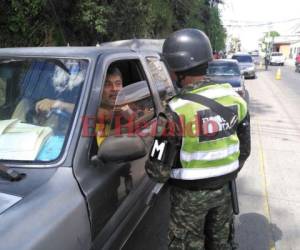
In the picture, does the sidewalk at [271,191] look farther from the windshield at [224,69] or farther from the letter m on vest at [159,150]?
the windshield at [224,69]

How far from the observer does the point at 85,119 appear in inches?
92.3

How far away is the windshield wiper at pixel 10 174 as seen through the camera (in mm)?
1989

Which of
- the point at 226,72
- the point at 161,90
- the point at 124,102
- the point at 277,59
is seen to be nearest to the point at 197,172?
the point at 124,102

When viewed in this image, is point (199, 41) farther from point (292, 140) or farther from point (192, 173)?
point (292, 140)

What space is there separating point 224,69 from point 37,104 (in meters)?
11.4

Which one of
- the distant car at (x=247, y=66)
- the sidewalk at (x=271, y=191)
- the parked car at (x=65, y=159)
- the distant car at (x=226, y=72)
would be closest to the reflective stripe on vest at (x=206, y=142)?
the parked car at (x=65, y=159)

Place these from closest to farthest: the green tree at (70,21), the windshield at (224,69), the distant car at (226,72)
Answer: the green tree at (70,21) → the distant car at (226,72) → the windshield at (224,69)

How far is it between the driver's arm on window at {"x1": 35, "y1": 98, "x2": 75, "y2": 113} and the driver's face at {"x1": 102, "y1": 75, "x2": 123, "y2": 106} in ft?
1.14

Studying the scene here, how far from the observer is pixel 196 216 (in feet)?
7.90

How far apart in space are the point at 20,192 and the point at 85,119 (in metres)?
0.64

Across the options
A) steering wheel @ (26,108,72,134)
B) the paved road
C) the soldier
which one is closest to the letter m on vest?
the soldier

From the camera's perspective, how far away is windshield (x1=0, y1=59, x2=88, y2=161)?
7.56ft

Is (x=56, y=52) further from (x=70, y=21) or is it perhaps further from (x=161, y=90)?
(x=70, y=21)

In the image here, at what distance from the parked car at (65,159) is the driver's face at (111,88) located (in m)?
0.06
